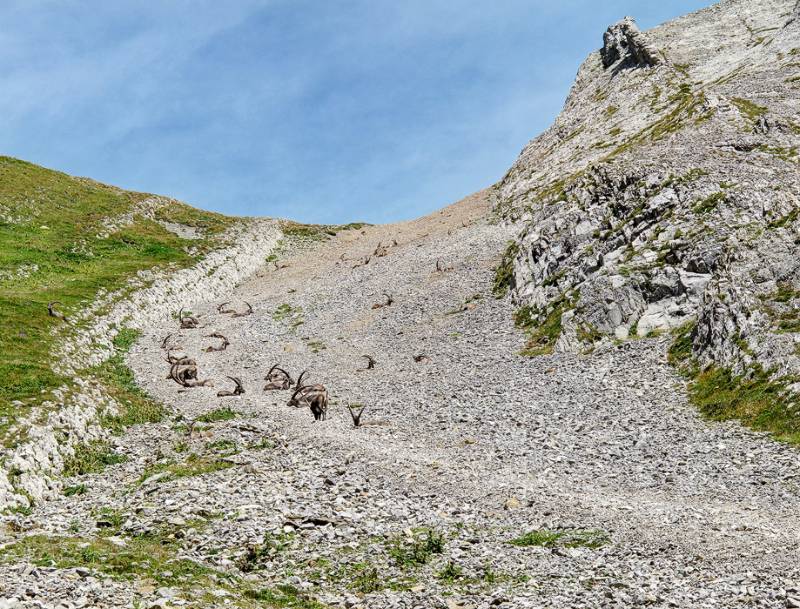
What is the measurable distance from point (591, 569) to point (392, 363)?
27225mm

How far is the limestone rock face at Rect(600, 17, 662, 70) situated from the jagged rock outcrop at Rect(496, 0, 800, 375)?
8733mm

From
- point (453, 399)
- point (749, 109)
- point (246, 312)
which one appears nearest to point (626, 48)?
point (749, 109)

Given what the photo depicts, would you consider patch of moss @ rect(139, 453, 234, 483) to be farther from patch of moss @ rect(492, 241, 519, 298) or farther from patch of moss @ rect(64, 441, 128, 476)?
patch of moss @ rect(492, 241, 519, 298)

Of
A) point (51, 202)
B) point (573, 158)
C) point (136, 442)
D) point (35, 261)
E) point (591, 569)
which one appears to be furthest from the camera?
point (51, 202)

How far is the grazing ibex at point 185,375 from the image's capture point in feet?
134

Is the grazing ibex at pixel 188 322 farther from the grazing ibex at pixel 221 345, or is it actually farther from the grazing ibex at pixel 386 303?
the grazing ibex at pixel 386 303

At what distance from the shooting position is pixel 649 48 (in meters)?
88.8

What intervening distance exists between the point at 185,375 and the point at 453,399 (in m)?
16.0

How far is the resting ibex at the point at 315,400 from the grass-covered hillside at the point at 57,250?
36.8ft

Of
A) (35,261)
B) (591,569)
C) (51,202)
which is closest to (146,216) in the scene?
(51,202)

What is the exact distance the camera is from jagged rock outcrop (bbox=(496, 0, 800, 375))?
34.7 m

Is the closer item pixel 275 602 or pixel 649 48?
pixel 275 602

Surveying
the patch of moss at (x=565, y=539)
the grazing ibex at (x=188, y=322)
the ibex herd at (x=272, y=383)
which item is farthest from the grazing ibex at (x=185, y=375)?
the patch of moss at (x=565, y=539)

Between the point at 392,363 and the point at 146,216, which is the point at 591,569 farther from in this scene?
the point at 146,216
